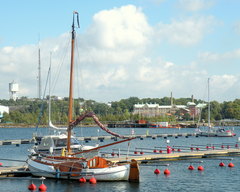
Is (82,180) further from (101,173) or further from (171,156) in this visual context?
(171,156)

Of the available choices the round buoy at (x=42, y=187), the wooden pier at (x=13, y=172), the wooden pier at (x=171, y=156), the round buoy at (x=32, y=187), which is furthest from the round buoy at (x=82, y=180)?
the wooden pier at (x=171, y=156)

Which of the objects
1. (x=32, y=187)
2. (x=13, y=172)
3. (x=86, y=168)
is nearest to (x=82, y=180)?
(x=86, y=168)

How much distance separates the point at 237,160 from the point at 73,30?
108 feet

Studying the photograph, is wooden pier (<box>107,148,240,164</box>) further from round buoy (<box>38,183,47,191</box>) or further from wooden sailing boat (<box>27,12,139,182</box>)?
round buoy (<box>38,183,47,191</box>)

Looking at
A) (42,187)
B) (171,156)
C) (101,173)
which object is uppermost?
(171,156)

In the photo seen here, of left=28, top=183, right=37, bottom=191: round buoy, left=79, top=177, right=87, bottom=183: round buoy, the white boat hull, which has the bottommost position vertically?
left=28, top=183, right=37, bottom=191: round buoy

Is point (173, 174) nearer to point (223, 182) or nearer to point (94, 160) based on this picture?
point (223, 182)

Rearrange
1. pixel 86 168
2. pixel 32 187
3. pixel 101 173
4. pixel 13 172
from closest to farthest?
1. pixel 32 187
2. pixel 101 173
3. pixel 86 168
4. pixel 13 172

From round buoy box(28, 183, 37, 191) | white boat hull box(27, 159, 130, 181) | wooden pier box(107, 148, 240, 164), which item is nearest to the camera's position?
round buoy box(28, 183, 37, 191)

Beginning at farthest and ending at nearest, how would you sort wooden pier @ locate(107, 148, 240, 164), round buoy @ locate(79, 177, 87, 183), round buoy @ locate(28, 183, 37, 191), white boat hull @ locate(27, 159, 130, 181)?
wooden pier @ locate(107, 148, 240, 164)
round buoy @ locate(79, 177, 87, 183)
white boat hull @ locate(27, 159, 130, 181)
round buoy @ locate(28, 183, 37, 191)

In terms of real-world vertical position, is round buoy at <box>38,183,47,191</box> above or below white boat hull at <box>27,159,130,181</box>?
below

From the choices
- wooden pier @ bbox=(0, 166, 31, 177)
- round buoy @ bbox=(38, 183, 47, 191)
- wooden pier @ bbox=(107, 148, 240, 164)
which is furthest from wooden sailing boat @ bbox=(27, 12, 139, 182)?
wooden pier @ bbox=(107, 148, 240, 164)

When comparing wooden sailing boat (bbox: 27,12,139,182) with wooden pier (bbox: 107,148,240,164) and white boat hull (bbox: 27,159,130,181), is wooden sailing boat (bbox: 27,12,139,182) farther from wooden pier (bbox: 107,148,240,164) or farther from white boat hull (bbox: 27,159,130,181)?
wooden pier (bbox: 107,148,240,164)

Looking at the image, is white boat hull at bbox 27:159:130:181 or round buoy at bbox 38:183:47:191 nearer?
round buoy at bbox 38:183:47:191
